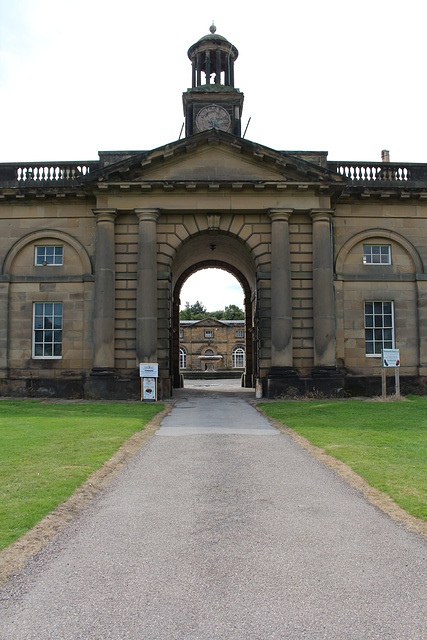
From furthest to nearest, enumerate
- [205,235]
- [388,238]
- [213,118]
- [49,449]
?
[213,118]
[205,235]
[388,238]
[49,449]

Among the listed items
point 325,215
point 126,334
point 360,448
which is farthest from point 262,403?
point 360,448

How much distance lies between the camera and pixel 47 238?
A: 22281 millimetres

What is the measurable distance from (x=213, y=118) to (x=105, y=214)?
820 centimetres

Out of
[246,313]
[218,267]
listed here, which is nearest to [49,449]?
[246,313]

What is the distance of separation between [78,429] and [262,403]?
8.10 metres

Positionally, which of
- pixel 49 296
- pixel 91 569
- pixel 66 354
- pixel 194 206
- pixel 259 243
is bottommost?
pixel 91 569

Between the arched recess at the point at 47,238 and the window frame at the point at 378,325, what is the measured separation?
11083 mm

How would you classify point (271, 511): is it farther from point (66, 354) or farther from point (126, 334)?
point (66, 354)

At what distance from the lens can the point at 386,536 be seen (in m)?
5.38

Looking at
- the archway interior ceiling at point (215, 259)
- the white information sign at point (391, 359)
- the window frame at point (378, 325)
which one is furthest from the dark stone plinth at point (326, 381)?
the archway interior ceiling at point (215, 259)

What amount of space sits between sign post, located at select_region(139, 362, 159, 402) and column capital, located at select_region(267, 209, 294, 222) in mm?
7059

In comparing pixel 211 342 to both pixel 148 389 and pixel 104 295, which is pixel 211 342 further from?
Answer: pixel 148 389

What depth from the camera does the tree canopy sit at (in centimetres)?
11631

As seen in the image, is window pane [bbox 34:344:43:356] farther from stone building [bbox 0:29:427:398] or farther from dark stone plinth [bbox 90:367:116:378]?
dark stone plinth [bbox 90:367:116:378]
